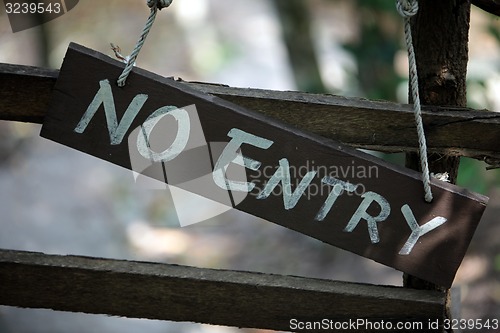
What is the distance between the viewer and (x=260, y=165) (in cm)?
101

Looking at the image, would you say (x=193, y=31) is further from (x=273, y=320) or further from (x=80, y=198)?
(x=273, y=320)

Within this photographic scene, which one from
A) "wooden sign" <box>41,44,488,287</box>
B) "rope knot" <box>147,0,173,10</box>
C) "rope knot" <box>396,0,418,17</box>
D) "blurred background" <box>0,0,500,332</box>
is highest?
"blurred background" <box>0,0,500,332</box>

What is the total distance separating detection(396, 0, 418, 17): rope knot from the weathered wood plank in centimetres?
17

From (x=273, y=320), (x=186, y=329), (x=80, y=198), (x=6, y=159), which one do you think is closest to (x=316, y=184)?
(x=273, y=320)

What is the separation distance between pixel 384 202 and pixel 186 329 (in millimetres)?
1730

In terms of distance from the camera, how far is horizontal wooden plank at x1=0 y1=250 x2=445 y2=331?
111cm

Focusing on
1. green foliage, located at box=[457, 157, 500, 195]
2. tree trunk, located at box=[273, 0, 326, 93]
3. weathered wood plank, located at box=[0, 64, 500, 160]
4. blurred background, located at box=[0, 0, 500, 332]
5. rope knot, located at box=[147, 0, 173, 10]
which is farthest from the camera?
tree trunk, located at box=[273, 0, 326, 93]

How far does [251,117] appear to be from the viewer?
0.98 metres

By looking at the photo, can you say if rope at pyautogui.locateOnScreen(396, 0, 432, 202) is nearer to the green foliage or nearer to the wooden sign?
the wooden sign

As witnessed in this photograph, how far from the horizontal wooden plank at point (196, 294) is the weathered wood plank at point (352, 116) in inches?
10.6

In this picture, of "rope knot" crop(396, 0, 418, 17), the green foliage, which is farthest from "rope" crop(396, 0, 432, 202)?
the green foliage

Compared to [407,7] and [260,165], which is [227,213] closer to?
[260,165]

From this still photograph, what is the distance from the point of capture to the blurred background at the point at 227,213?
101 inches

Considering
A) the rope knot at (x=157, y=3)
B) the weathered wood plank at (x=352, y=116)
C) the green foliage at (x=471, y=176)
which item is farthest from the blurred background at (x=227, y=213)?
the rope knot at (x=157, y=3)
